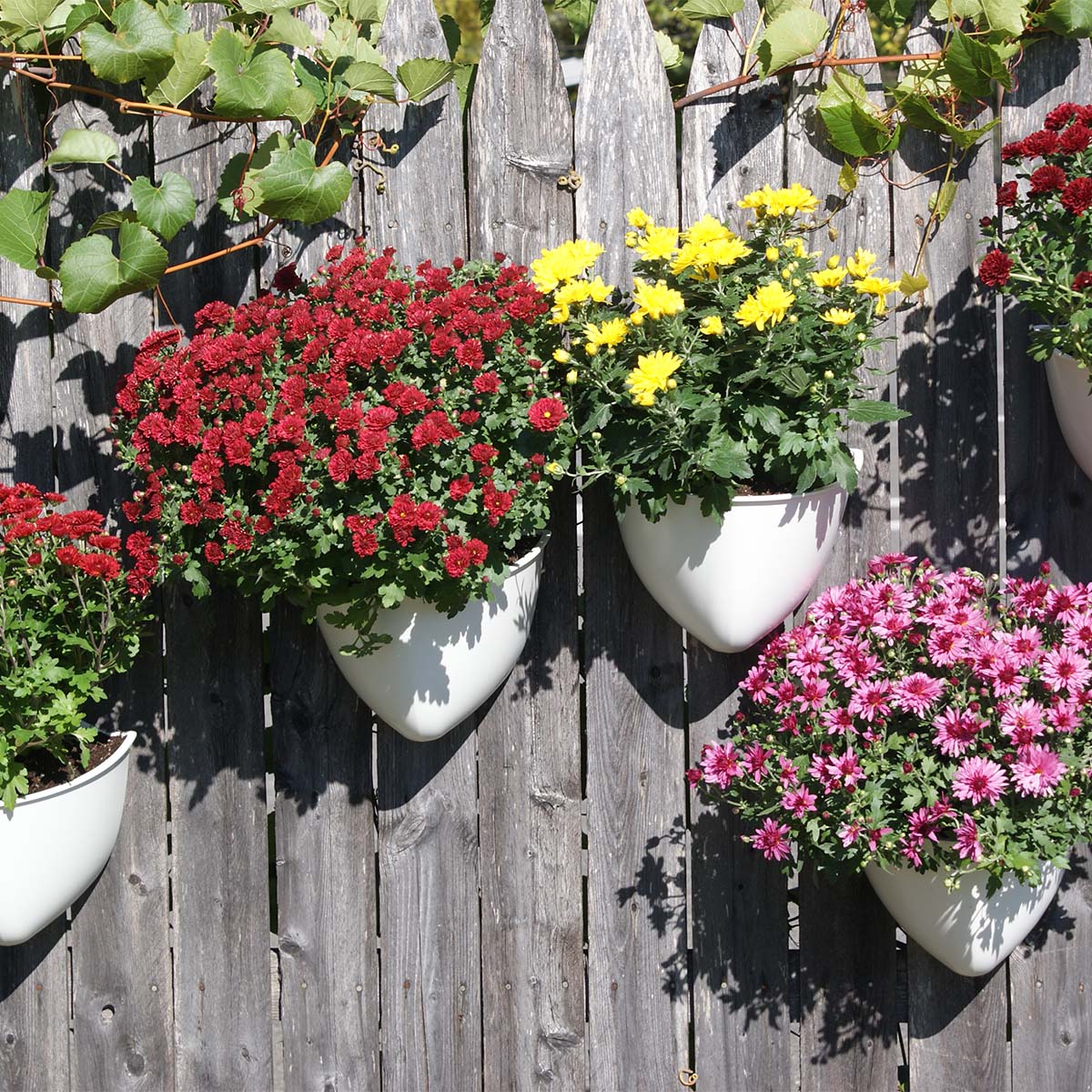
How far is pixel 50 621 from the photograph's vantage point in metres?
1.85

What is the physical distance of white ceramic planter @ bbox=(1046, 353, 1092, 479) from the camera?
6.10ft

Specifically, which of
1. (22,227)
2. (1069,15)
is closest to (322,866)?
(22,227)

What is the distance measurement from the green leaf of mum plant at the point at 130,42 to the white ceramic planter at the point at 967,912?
1.70 meters

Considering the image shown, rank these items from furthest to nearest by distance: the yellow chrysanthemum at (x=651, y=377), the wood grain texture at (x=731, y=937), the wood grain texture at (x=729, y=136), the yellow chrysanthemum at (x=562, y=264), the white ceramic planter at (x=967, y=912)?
the wood grain texture at (x=731, y=937)
the wood grain texture at (x=729, y=136)
the white ceramic planter at (x=967, y=912)
the yellow chrysanthemum at (x=562, y=264)
the yellow chrysanthemum at (x=651, y=377)

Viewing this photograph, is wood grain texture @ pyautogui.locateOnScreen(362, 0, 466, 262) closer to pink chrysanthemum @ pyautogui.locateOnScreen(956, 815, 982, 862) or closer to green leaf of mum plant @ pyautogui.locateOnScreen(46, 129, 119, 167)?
green leaf of mum plant @ pyautogui.locateOnScreen(46, 129, 119, 167)

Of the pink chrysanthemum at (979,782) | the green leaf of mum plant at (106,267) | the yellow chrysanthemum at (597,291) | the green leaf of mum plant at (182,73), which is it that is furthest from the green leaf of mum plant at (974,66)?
the green leaf of mum plant at (106,267)

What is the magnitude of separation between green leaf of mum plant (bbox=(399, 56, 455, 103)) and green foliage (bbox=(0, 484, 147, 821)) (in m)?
0.84

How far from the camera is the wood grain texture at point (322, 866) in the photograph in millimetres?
2098

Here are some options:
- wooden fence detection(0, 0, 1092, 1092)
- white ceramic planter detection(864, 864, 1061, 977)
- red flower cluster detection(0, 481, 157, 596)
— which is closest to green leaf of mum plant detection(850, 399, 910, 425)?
wooden fence detection(0, 0, 1092, 1092)

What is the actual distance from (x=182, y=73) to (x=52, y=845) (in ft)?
4.03

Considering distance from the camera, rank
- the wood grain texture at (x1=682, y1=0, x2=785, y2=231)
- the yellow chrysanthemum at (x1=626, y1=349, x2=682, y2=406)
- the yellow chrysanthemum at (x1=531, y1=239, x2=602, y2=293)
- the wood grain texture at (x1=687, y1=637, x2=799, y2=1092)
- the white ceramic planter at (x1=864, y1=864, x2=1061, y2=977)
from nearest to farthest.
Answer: the yellow chrysanthemum at (x1=626, y1=349, x2=682, y2=406)
the yellow chrysanthemum at (x1=531, y1=239, x2=602, y2=293)
the white ceramic planter at (x1=864, y1=864, x2=1061, y2=977)
the wood grain texture at (x1=682, y1=0, x2=785, y2=231)
the wood grain texture at (x1=687, y1=637, x2=799, y2=1092)

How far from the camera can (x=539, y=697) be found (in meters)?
2.10

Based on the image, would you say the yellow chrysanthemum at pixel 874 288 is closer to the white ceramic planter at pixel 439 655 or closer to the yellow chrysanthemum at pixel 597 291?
the yellow chrysanthemum at pixel 597 291

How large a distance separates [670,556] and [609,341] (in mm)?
365
